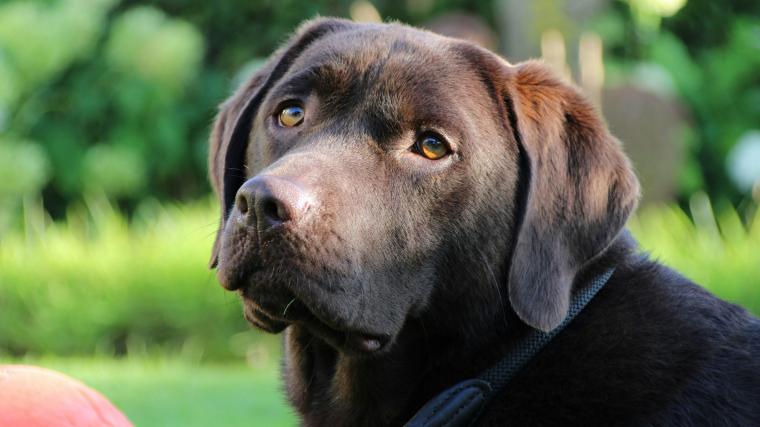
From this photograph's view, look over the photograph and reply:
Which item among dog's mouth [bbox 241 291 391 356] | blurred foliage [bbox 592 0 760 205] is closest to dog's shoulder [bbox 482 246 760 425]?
dog's mouth [bbox 241 291 391 356]

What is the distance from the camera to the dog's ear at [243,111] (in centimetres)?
373

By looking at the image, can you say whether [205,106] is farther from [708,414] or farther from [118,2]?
[708,414]

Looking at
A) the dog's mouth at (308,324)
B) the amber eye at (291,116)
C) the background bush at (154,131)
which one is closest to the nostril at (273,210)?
the dog's mouth at (308,324)

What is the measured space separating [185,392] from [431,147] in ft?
12.5

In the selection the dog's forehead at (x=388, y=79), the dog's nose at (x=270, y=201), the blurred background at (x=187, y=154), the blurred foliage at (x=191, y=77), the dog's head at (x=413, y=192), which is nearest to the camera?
the dog's nose at (x=270, y=201)

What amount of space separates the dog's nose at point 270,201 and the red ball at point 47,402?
2.77 ft

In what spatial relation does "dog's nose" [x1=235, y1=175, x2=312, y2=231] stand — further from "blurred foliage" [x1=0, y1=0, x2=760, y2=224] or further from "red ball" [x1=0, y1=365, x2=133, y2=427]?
"blurred foliage" [x1=0, y1=0, x2=760, y2=224]

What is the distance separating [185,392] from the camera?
6.67m

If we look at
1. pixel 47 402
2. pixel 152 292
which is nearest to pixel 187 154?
pixel 152 292

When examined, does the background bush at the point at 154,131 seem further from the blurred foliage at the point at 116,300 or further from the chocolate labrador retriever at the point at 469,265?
the chocolate labrador retriever at the point at 469,265

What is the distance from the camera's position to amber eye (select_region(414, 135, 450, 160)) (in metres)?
3.29

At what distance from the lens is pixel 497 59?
3578mm

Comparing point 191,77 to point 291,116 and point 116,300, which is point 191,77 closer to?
point 116,300

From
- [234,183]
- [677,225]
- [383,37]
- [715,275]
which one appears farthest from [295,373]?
[677,225]
